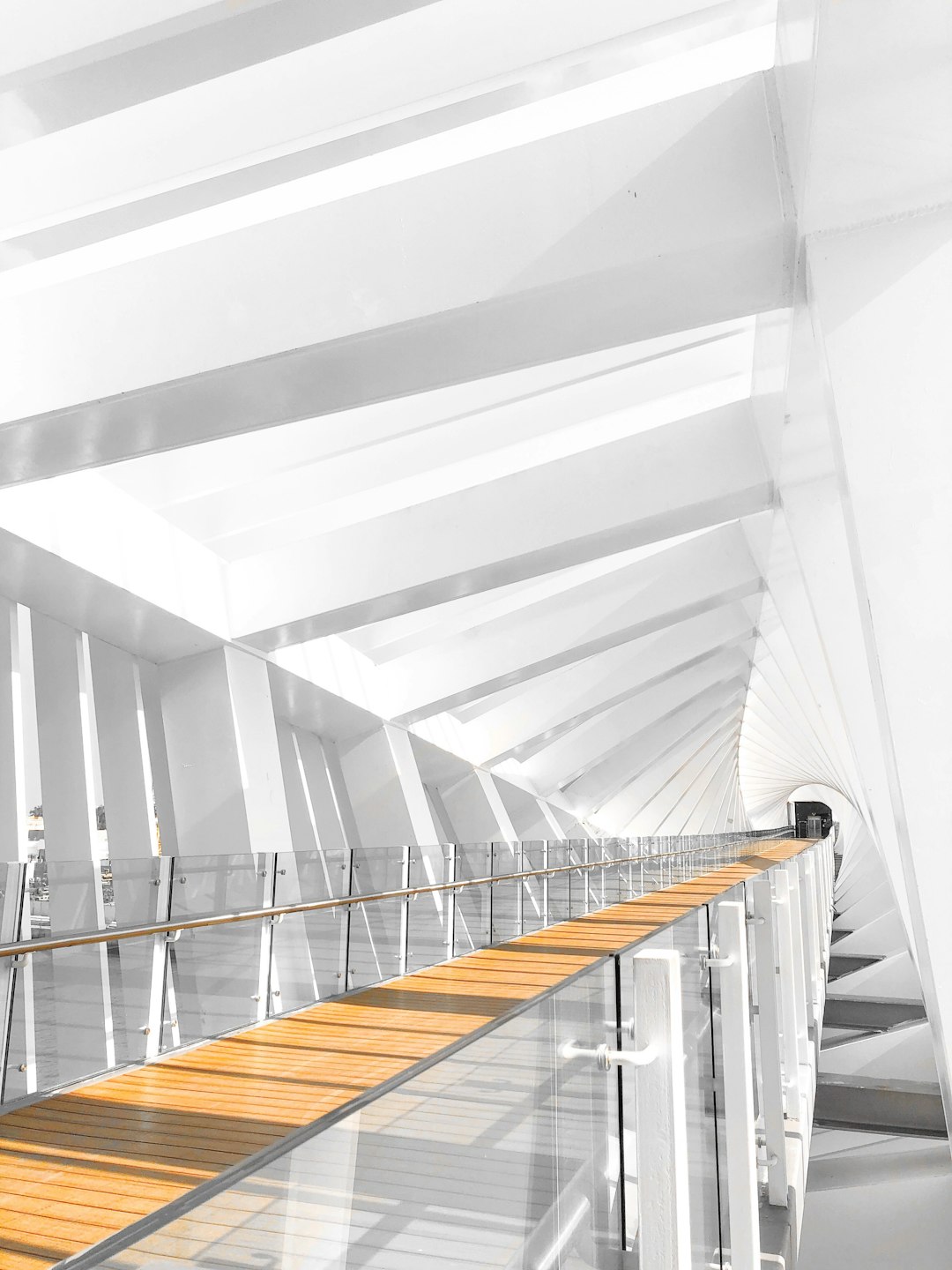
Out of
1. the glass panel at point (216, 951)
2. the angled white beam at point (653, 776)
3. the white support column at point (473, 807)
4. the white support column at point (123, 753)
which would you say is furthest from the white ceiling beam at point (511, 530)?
the angled white beam at point (653, 776)

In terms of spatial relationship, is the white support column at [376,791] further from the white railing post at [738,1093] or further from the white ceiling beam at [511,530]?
the white railing post at [738,1093]

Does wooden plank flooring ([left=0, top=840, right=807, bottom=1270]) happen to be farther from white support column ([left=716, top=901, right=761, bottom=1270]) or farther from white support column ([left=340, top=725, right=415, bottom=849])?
white support column ([left=340, top=725, right=415, bottom=849])

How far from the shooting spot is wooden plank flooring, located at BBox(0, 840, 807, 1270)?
416 centimetres

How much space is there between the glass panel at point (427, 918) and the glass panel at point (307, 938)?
0.93m

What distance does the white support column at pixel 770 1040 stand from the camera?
5242 millimetres

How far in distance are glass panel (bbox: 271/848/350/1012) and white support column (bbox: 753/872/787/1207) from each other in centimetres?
344

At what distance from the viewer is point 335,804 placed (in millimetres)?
17469

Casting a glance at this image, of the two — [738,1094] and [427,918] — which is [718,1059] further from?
[427,918]

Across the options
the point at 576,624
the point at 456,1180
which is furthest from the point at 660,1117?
the point at 576,624

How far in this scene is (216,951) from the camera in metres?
6.93

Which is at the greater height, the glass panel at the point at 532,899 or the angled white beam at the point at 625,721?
the angled white beam at the point at 625,721

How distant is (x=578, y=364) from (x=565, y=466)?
1.37 m

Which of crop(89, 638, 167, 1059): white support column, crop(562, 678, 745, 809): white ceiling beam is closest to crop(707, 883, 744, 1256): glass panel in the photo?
crop(89, 638, 167, 1059): white support column

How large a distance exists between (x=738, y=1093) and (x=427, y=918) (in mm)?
5605
